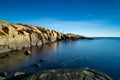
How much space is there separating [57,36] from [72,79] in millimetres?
110875

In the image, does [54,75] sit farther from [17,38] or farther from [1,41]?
[17,38]

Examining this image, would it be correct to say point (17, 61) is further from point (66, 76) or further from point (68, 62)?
point (66, 76)

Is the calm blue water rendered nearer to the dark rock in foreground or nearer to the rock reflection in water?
the rock reflection in water

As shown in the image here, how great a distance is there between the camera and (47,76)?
64.3 feet

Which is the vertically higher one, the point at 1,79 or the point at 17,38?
the point at 17,38

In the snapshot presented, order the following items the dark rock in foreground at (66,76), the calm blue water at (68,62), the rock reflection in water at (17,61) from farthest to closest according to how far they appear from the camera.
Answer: the rock reflection in water at (17,61), the calm blue water at (68,62), the dark rock in foreground at (66,76)

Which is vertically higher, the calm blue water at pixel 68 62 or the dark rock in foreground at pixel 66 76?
the dark rock in foreground at pixel 66 76

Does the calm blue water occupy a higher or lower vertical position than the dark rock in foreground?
lower

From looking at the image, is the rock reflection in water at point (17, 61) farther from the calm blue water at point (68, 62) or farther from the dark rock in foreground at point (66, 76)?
the dark rock in foreground at point (66, 76)

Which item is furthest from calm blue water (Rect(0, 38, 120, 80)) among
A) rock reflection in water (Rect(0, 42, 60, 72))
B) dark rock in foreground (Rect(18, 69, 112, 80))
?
dark rock in foreground (Rect(18, 69, 112, 80))

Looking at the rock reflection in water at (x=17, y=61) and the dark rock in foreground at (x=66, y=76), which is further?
the rock reflection in water at (x=17, y=61)

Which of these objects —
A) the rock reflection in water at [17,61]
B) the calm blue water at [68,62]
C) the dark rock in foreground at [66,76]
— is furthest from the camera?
the rock reflection in water at [17,61]

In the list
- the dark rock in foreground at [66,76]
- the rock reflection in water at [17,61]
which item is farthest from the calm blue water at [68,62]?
the dark rock in foreground at [66,76]

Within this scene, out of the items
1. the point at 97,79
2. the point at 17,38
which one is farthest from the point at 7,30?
the point at 97,79
